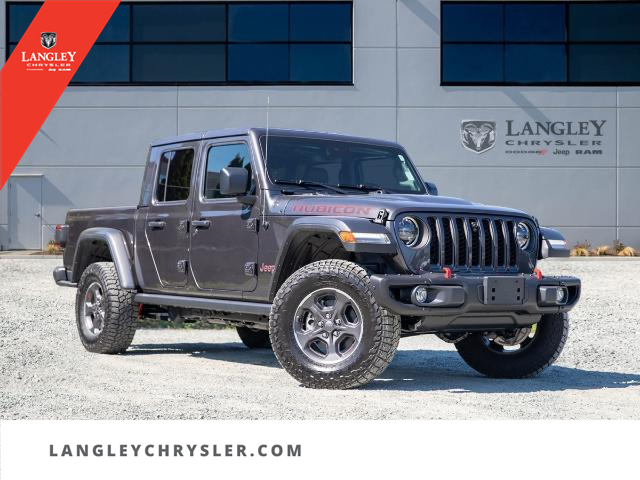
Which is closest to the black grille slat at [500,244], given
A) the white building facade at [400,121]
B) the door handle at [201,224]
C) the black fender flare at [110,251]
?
the door handle at [201,224]

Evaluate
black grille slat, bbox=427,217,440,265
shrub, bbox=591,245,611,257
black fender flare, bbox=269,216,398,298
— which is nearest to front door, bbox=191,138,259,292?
black fender flare, bbox=269,216,398,298

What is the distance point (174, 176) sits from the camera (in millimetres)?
9656

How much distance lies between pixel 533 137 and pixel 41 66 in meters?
13.9

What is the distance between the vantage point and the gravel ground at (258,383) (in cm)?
668

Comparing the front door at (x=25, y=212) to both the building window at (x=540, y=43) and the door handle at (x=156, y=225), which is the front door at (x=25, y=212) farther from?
the door handle at (x=156, y=225)

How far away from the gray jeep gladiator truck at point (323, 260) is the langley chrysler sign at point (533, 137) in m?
19.2

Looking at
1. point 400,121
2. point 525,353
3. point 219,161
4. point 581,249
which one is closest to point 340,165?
point 219,161

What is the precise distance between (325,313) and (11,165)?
22830 millimetres

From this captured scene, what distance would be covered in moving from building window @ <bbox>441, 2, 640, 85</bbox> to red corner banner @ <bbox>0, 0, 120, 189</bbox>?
32.9 feet

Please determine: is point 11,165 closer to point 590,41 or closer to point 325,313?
point 590,41

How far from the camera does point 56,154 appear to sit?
28672 millimetres

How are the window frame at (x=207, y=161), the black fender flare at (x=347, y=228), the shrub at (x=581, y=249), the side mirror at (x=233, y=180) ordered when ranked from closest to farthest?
the black fender flare at (x=347, y=228)
the side mirror at (x=233, y=180)
the window frame at (x=207, y=161)
the shrub at (x=581, y=249)

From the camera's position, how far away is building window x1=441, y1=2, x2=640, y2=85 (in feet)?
95.2
